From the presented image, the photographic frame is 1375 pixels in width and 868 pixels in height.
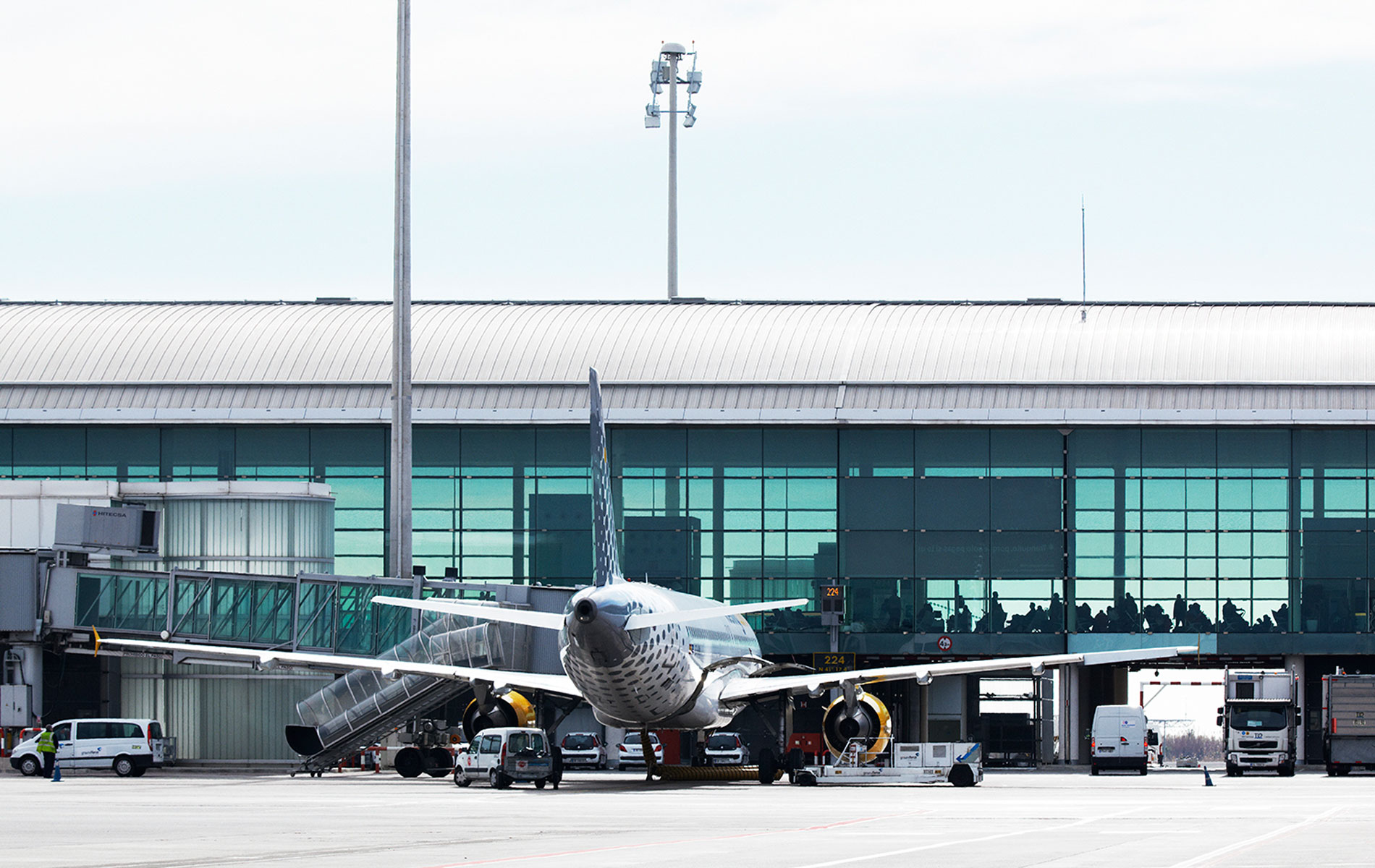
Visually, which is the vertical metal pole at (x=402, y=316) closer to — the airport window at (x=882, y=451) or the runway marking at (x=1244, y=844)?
the airport window at (x=882, y=451)

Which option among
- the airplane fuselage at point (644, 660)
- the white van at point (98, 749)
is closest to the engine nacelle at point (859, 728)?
the airplane fuselage at point (644, 660)

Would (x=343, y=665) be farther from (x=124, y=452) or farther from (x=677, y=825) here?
(x=677, y=825)

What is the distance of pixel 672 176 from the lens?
9738 cm

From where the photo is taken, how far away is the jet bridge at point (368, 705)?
60.6 m

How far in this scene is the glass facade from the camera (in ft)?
255

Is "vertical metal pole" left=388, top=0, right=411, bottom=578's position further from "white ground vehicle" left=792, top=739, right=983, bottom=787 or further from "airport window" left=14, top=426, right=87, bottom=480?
"white ground vehicle" left=792, top=739, right=983, bottom=787

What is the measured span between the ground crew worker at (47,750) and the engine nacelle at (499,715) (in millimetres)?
12883

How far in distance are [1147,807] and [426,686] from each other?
27.8 m

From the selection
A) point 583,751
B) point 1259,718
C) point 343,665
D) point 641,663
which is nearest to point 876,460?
point 583,751

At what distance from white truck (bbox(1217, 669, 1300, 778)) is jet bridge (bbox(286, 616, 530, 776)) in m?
26.1

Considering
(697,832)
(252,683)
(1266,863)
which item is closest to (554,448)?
(252,683)

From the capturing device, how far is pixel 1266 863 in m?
22.5

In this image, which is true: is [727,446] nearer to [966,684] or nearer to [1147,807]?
[966,684]

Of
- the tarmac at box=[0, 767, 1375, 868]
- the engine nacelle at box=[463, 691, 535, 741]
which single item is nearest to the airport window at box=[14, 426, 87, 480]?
the tarmac at box=[0, 767, 1375, 868]
